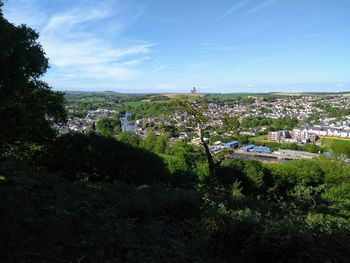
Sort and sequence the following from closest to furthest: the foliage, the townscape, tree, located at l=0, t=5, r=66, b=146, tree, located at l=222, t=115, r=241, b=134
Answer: tree, located at l=0, t=5, r=66, b=146 < the foliage < tree, located at l=222, t=115, r=241, b=134 < the townscape

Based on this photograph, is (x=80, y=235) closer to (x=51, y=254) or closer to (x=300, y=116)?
(x=51, y=254)

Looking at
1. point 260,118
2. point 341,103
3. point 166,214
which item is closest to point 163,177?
point 166,214

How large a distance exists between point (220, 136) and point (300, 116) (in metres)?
104

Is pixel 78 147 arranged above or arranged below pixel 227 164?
above

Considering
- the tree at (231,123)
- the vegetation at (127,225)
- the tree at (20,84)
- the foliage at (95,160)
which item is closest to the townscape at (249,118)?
the tree at (231,123)

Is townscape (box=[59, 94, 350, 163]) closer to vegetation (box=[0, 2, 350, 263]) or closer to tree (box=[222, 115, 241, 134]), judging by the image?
tree (box=[222, 115, 241, 134])

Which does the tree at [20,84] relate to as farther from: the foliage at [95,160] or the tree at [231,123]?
the tree at [231,123]

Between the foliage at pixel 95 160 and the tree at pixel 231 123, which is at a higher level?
the tree at pixel 231 123

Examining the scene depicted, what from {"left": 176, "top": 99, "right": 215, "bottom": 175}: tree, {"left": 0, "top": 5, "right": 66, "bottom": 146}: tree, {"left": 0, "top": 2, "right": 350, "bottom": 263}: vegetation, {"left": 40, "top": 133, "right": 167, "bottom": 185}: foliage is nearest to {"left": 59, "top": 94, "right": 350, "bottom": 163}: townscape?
{"left": 176, "top": 99, "right": 215, "bottom": 175}: tree

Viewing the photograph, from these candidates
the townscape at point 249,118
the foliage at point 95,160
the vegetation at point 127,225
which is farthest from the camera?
the townscape at point 249,118

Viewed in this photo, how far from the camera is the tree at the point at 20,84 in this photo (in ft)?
33.1

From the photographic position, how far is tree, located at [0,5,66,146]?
33.1 ft

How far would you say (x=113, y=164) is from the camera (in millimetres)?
15914

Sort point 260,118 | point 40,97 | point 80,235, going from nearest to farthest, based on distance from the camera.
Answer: point 80,235, point 40,97, point 260,118
